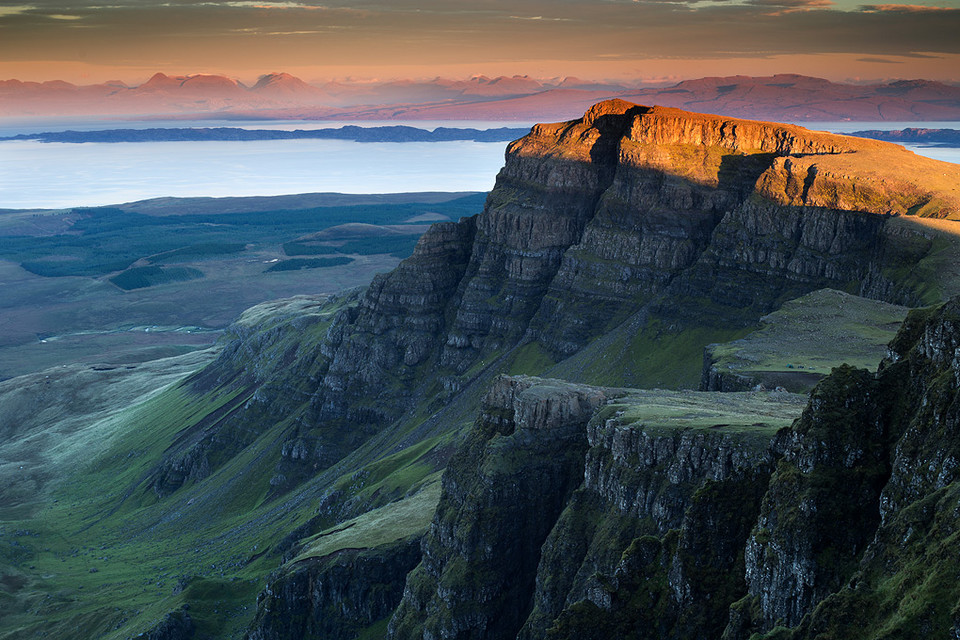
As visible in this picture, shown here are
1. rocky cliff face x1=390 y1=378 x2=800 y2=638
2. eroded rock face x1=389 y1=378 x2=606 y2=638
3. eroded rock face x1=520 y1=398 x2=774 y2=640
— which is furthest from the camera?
eroded rock face x1=389 y1=378 x2=606 y2=638

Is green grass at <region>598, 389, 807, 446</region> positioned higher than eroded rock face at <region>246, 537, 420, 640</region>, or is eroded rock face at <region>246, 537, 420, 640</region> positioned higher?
green grass at <region>598, 389, 807, 446</region>

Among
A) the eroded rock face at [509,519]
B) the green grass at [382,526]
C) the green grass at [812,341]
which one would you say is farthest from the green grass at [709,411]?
the green grass at [382,526]

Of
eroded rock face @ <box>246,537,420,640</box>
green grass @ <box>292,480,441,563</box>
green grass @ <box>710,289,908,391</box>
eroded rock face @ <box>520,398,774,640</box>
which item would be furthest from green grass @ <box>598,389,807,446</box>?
eroded rock face @ <box>246,537,420,640</box>

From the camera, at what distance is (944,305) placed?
6819 cm

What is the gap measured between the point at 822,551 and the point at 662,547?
73.1ft

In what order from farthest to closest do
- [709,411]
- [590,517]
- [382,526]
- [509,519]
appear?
1. [382,526]
2. [509,519]
3. [709,411]
4. [590,517]

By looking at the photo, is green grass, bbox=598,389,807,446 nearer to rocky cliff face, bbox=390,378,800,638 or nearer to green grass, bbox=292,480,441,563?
rocky cliff face, bbox=390,378,800,638

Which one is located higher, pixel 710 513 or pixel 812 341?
pixel 812 341

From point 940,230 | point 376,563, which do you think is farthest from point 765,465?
point 940,230

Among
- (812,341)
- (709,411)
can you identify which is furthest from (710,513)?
(812,341)

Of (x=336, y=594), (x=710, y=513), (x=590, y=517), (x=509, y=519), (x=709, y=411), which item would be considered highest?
(x=709, y=411)

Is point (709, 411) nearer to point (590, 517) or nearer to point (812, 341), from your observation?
point (590, 517)

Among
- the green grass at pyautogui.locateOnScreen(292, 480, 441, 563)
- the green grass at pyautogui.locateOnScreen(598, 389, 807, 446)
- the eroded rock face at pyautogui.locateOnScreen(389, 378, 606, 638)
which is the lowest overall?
the green grass at pyautogui.locateOnScreen(292, 480, 441, 563)

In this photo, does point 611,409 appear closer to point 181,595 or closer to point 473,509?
point 473,509
